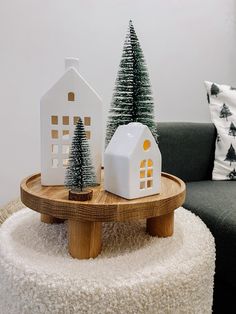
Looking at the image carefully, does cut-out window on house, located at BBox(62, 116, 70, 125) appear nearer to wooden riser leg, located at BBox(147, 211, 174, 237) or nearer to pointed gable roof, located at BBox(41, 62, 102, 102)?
pointed gable roof, located at BBox(41, 62, 102, 102)

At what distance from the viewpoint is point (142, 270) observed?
59cm

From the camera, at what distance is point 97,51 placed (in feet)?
5.15

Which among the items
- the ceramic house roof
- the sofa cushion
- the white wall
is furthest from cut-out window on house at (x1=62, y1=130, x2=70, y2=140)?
the white wall

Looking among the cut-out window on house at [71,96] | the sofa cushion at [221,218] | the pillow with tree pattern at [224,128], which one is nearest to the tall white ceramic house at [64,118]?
the cut-out window on house at [71,96]

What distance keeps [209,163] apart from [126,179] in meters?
→ 0.88

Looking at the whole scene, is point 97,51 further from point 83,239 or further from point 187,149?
point 83,239

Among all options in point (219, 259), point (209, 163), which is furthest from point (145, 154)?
point (209, 163)

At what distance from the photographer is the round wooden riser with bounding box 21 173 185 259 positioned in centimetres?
60

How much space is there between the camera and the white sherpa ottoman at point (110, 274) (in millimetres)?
551

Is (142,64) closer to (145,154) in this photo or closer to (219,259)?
(145,154)

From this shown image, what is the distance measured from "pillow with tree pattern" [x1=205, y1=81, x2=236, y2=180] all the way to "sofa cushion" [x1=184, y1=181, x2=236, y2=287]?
0.17 m

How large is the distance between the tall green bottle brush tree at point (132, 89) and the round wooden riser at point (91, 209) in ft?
0.59

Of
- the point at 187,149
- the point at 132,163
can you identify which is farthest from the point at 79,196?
the point at 187,149

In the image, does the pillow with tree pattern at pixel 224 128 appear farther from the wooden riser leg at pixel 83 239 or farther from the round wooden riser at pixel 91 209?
the wooden riser leg at pixel 83 239
